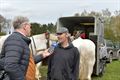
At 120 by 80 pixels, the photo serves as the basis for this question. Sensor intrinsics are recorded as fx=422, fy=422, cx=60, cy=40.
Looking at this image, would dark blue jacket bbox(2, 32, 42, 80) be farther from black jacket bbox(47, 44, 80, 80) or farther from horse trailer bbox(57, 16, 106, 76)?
horse trailer bbox(57, 16, 106, 76)

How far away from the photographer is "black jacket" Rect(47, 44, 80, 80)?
7.40 meters

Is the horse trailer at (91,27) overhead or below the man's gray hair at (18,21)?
below

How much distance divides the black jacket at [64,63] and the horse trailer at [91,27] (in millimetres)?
8699

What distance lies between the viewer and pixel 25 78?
19.9 feet

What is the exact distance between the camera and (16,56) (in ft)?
18.8

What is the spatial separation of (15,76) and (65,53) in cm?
187

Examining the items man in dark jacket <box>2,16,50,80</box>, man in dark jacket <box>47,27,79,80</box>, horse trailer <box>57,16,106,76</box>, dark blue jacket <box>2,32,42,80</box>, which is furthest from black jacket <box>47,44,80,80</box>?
horse trailer <box>57,16,106,76</box>

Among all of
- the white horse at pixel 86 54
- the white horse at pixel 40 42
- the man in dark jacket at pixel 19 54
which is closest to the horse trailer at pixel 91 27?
the white horse at pixel 40 42

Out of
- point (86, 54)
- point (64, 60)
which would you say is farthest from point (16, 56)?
point (86, 54)

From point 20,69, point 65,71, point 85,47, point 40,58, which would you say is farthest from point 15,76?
point 85,47

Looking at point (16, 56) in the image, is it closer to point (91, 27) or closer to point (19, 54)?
point (19, 54)

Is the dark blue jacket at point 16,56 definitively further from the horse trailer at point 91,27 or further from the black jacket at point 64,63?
the horse trailer at point 91,27

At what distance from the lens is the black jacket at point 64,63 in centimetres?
740

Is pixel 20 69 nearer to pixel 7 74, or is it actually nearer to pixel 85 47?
pixel 7 74
